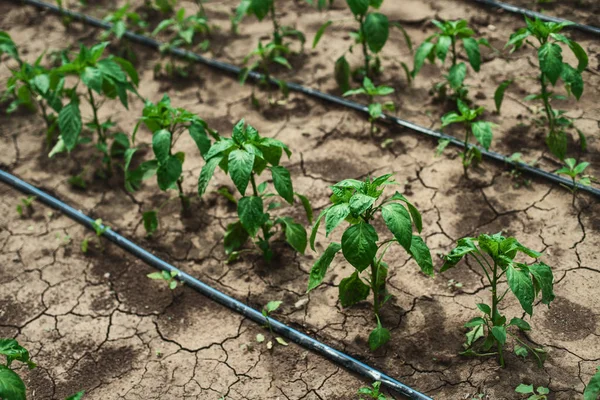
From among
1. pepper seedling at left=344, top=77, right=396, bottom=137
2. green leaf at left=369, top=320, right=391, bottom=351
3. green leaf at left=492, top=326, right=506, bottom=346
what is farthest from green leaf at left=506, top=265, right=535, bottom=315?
pepper seedling at left=344, top=77, right=396, bottom=137

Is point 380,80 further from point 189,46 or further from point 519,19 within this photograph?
point 189,46

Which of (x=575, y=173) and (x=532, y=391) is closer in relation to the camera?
(x=532, y=391)

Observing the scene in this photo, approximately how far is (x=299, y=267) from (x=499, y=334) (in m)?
1.39

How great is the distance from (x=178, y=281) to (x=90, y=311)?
584 mm

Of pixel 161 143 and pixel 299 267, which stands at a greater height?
pixel 161 143

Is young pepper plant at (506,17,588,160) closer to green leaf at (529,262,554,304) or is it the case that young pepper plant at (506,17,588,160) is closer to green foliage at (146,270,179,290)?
green leaf at (529,262,554,304)

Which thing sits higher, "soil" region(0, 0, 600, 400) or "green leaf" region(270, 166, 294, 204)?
"green leaf" region(270, 166, 294, 204)

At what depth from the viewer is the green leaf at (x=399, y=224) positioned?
342 centimetres

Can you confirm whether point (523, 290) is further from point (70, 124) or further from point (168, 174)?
point (70, 124)

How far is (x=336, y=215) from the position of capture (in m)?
3.48

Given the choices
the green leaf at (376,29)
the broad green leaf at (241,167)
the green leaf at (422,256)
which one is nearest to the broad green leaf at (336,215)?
the green leaf at (422,256)

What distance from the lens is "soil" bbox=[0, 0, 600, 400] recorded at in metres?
3.87

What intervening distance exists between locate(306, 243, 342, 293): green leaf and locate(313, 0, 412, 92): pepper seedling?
2085 millimetres

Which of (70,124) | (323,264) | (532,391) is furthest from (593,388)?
(70,124)
